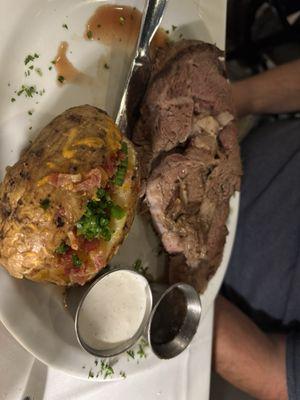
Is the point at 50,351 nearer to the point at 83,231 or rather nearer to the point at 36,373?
the point at 36,373

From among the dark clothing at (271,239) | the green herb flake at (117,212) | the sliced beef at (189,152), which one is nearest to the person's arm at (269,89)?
the dark clothing at (271,239)

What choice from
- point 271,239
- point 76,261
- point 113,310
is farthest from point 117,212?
point 271,239

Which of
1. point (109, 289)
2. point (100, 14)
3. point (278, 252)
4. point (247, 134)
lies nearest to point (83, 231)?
point (109, 289)

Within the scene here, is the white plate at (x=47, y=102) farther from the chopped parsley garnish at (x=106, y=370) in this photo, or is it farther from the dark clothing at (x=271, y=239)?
the dark clothing at (x=271, y=239)

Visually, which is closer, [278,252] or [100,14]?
[100,14]

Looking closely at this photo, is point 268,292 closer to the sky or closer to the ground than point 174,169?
closer to the ground

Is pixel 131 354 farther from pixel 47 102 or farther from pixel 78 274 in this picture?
pixel 47 102
